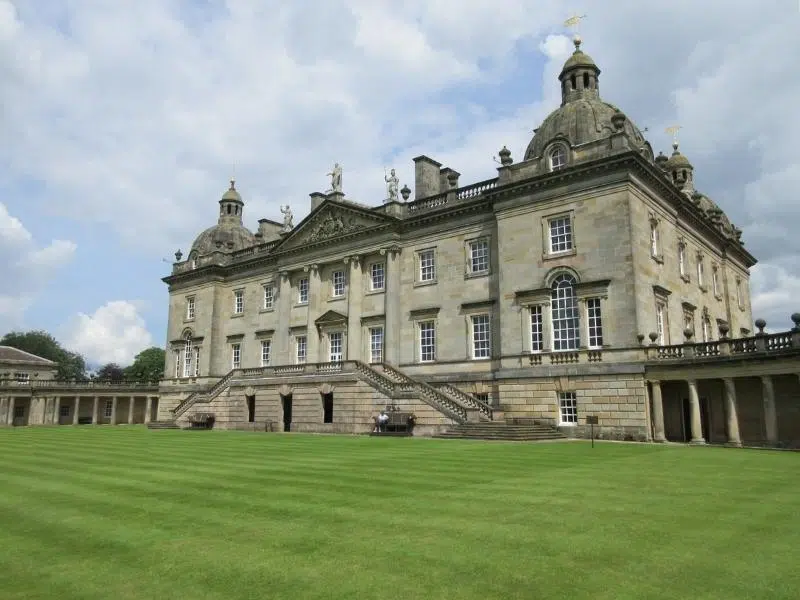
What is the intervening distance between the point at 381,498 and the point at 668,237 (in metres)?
27.3

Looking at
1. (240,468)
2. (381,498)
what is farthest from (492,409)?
(381,498)

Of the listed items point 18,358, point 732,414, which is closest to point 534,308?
point 732,414

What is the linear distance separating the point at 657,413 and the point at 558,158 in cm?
1342

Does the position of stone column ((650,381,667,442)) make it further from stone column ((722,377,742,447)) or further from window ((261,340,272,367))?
window ((261,340,272,367))

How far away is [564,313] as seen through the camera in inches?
1168

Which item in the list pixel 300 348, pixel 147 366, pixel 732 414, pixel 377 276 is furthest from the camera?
pixel 147 366

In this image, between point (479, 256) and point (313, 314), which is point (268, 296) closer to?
point (313, 314)

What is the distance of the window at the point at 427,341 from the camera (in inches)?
1385

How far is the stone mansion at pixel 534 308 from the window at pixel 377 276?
0.15 m

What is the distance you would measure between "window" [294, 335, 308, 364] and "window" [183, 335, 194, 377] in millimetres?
12564

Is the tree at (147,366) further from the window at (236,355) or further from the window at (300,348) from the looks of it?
the window at (300,348)

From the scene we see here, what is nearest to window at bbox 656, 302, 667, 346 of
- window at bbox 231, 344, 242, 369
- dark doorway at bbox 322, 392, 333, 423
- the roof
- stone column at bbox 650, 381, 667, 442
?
stone column at bbox 650, 381, 667, 442

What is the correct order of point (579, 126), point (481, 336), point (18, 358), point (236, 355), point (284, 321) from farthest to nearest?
point (18, 358) < point (236, 355) < point (284, 321) < point (481, 336) < point (579, 126)

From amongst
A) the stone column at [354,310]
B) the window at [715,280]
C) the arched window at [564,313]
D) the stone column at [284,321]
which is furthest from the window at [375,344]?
the window at [715,280]
